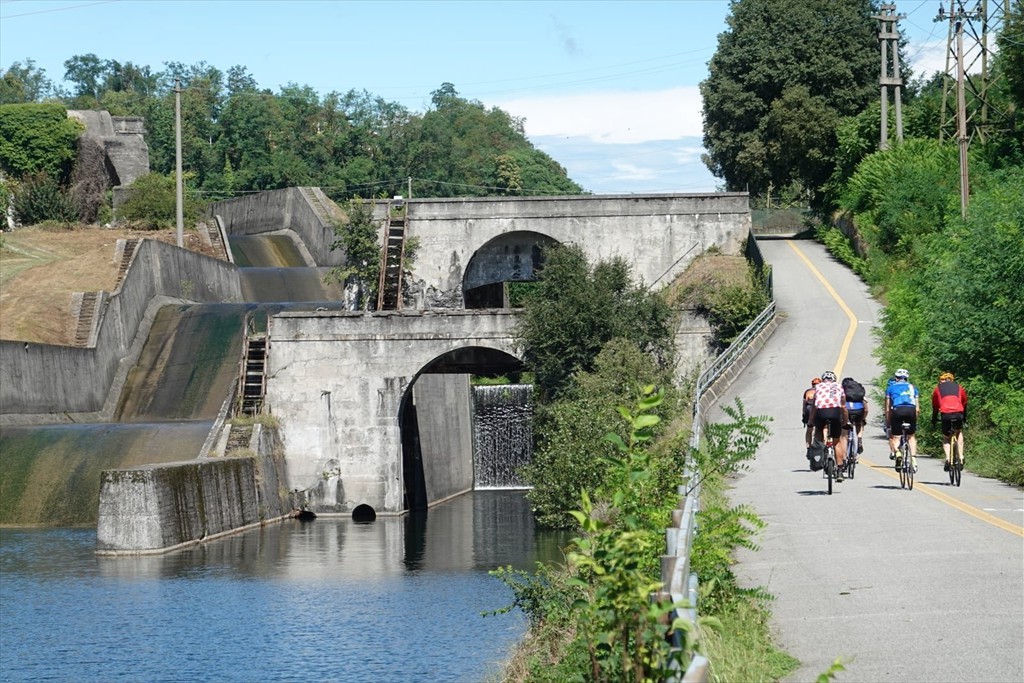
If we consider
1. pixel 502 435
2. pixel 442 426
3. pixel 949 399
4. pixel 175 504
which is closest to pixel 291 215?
pixel 502 435

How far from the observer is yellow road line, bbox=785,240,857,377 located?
40.6 m

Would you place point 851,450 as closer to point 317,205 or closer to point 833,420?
point 833,420

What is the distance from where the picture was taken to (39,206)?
3140 inches

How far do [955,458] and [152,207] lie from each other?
6231 centimetres

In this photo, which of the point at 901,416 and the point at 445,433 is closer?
the point at 901,416

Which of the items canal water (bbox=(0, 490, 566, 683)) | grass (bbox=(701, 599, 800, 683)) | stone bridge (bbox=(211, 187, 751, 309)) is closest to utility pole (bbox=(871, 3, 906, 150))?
stone bridge (bbox=(211, 187, 751, 309))

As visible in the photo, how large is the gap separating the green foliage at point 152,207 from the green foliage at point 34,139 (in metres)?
8.26

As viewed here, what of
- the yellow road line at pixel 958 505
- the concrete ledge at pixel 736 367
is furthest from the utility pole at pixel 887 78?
the yellow road line at pixel 958 505

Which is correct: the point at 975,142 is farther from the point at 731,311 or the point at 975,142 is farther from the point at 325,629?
the point at 325,629

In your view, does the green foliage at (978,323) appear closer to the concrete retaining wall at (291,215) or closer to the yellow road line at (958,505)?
the yellow road line at (958,505)

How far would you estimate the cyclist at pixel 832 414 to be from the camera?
878 inches

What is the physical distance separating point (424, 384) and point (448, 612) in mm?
28470

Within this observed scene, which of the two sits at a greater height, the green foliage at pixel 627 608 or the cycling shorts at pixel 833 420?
the cycling shorts at pixel 833 420

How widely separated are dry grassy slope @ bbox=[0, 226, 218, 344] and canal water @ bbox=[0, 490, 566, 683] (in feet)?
45.2
